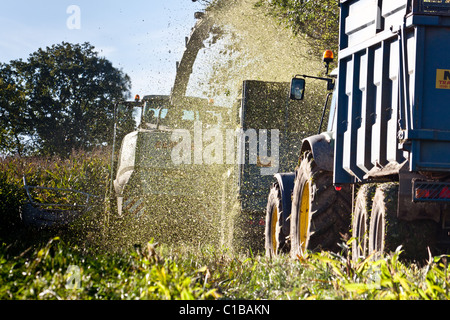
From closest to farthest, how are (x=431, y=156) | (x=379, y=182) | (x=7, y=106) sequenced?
(x=431, y=156)
(x=379, y=182)
(x=7, y=106)

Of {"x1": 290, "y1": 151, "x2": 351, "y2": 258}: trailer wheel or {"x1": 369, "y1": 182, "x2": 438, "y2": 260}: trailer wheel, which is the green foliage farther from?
{"x1": 369, "y1": 182, "x2": 438, "y2": 260}: trailer wheel

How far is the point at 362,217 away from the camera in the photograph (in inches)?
223

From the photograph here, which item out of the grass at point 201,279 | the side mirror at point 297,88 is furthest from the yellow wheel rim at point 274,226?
the grass at point 201,279

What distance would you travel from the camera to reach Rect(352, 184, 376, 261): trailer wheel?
5.48 metres

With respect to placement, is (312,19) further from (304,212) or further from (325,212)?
(325,212)

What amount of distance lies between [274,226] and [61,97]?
33.4 meters

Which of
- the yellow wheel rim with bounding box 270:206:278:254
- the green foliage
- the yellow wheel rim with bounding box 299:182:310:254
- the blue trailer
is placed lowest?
the yellow wheel rim with bounding box 270:206:278:254

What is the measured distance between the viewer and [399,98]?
497 centimetres

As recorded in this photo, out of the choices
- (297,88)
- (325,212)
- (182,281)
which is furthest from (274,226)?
(182,281)

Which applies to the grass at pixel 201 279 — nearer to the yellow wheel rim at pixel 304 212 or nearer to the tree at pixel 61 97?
the yellow wheel rim at pixel 304 212

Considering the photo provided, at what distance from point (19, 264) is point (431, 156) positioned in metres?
3.07

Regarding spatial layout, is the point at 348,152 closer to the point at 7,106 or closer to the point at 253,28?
the point at 253,28

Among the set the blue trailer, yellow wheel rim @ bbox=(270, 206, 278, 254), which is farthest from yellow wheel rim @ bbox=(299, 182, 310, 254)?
yellow wheel rim @ bbox=(270, 206, 278, 254)
